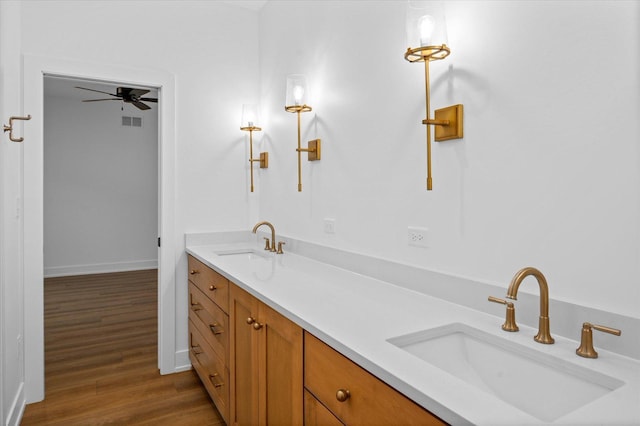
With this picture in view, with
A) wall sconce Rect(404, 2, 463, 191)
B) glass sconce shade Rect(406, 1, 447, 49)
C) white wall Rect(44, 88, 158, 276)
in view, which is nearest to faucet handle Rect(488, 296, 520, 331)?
wall sconce Rect(404, 2, 463, 191)

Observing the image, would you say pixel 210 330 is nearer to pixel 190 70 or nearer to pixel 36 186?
pixel 36 186

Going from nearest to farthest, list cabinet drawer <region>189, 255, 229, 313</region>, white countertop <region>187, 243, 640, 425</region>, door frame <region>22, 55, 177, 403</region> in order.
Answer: white countertop <region>187, 243, 640, 425</region> → cabinet drawer <region>189, 255, 229, 313</region> → door frame <region>22, 55, 177, 403</region>

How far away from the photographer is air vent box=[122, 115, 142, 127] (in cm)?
632

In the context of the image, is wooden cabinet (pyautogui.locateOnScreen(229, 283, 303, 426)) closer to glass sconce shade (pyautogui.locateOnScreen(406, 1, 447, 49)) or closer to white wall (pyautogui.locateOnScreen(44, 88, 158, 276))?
glass sconce shade (pyautogui.locateOnScreen(406, 1, 447, 49))

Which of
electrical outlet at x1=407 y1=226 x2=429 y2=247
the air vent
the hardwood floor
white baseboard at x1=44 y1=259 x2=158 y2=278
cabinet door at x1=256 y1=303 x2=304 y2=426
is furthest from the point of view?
the air vent

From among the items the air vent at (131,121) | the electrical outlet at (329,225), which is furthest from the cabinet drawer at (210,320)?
the air vent at (131,121)

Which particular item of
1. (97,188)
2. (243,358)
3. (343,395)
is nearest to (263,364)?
(243,358)

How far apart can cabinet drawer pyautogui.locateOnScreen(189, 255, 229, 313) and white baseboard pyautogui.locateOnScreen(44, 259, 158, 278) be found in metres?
4.12

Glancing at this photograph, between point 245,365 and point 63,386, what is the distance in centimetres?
160

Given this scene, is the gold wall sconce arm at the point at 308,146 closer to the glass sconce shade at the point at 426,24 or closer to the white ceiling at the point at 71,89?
the glass sconce shade at the point at 426,24

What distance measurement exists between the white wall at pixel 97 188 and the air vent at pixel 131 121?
2.1 inches

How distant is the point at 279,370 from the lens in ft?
4.67

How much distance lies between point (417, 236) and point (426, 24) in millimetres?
767

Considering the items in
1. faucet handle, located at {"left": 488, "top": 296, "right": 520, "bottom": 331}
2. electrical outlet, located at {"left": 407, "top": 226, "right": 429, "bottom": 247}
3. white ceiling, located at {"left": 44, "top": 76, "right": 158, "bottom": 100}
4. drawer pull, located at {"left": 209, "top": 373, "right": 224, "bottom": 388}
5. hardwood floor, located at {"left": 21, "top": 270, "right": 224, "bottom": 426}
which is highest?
white ceiling, located at {"left": 44, "top": 76, "right": 158, "bottom": 100}
